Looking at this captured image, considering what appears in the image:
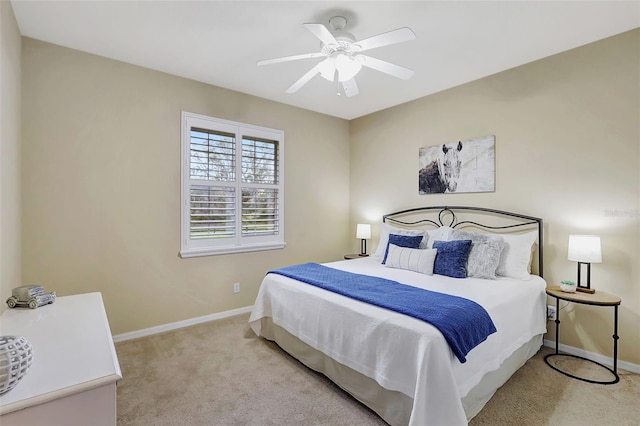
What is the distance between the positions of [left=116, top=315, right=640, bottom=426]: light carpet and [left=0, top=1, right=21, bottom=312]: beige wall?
43.4 inches

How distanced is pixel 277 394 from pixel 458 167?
3044 millimetres

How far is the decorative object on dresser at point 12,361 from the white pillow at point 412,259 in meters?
2.83

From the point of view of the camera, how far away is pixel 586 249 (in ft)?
8.30

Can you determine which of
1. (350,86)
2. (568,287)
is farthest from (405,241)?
(350,86)

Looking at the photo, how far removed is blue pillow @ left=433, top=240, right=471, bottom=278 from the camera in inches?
114

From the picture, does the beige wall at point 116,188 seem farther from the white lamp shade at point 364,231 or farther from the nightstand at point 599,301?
the nightstand at point 599,301

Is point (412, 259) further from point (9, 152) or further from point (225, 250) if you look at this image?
point (9, 152)

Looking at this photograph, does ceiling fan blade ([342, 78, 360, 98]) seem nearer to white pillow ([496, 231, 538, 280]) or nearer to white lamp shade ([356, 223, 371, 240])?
white pillow ([496, 231, 538, 280])

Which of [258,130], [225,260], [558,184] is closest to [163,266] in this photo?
[225,260]

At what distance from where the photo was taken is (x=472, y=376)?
182cm

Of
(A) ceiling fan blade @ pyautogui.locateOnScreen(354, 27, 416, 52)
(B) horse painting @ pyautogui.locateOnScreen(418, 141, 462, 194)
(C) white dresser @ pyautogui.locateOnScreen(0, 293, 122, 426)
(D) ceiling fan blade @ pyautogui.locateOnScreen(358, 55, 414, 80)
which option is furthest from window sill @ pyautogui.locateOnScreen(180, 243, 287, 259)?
(A) ceiling fan blade @ pyautogui.locateOnScreen(354, 27, 416, 52)

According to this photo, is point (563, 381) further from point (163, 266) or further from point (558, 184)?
point (163, 266)

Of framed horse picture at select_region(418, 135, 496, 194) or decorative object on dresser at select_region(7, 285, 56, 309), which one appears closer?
decorative object on dresser at select_region(7, 285, 56, 309)

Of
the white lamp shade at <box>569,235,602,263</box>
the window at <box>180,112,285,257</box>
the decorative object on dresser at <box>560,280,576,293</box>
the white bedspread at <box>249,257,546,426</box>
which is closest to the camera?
the white bedspread at <box>249,257,546,426</box>
